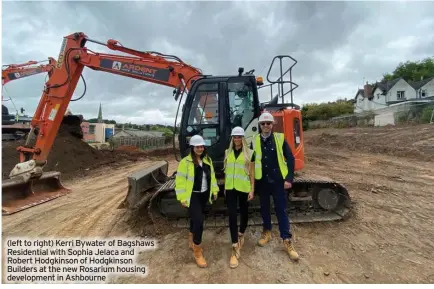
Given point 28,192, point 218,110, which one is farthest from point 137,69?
point 28,192

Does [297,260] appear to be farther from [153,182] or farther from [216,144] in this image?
[153,182]

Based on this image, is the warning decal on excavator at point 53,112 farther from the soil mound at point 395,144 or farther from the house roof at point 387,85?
the house roof at point 387,85

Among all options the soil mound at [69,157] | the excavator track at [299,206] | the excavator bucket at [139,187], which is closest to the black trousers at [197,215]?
the excavator track at [299,206]

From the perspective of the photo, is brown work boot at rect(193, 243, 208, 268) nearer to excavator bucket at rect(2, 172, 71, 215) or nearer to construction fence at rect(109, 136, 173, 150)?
excavator bucket at rect(2, 172, 71, 215)

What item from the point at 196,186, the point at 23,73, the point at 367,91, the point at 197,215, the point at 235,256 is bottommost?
the point at 235,256

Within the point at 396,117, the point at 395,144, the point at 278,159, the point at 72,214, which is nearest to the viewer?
the point at 278,159

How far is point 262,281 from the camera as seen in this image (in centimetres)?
361

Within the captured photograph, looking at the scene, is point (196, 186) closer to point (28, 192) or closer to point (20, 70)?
point (28, 192)

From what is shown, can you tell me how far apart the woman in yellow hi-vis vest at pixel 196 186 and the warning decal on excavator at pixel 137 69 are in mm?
3133

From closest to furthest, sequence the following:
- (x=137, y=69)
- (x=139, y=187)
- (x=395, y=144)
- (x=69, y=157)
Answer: (x=139, y=187) < (x=137, y=69) < (x=69, y=157) < (x=395, y=144)

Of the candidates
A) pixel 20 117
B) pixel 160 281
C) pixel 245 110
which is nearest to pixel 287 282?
pixel 160 281

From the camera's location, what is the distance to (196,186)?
403 centimetres

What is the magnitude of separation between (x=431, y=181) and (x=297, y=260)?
22.2 ft

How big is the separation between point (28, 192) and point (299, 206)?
629 centimetres
